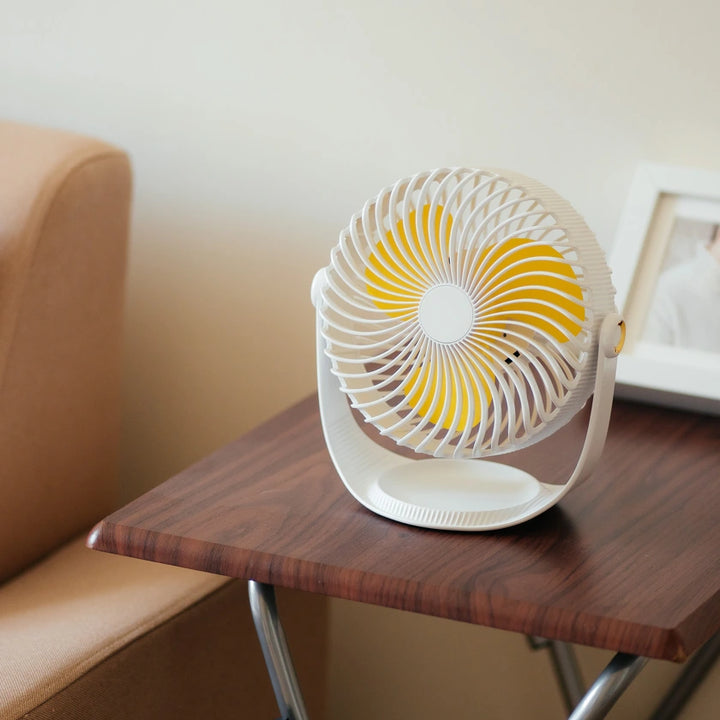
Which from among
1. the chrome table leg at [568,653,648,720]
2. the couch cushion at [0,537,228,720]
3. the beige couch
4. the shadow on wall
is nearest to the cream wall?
the shadow on wall

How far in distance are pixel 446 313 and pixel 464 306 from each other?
0.01m

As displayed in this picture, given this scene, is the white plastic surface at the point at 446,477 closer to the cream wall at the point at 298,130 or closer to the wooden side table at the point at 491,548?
the wooden side table at the point at 491,548

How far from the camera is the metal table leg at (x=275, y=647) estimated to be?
840 mm

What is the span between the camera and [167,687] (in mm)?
1049

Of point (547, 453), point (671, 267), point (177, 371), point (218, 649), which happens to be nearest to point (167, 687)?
point (218, 649)

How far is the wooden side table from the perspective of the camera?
71 cm

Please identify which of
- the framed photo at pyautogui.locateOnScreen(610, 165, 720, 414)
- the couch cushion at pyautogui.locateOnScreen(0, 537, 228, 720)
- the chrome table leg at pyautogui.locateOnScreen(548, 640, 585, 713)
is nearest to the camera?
the couch cushion at pyautogui.locateOnScreen(0, 537, 228, 720)

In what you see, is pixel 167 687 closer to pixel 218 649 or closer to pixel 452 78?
pixel 218 649

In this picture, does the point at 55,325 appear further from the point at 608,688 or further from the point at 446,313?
the point at 608,688

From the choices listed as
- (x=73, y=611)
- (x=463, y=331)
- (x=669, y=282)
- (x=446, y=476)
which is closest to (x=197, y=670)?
(x=73, y=611)

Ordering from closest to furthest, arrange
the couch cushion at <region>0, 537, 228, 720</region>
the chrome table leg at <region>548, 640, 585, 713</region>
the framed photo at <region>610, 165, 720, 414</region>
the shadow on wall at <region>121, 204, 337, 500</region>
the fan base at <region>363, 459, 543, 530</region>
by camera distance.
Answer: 1. the fan base at <region>363, 459, 543, 530</region>
2. the couch cushion at <region>0, 537, 228, 720</region>
3. the framed photo at <region>610, 165, 720, 414</region>
4. the chrome table leg at <region>548, 640, 585, 713</region>
5. the shadow on wall at <region>121, 204, 337, 500</region>

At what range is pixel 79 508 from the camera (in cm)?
127

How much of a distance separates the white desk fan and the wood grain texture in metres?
0.04

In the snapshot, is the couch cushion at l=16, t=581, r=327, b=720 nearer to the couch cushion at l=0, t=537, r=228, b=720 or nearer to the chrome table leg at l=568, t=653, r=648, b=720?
the couch cushion at l=0, t=537, r=228, b=720
